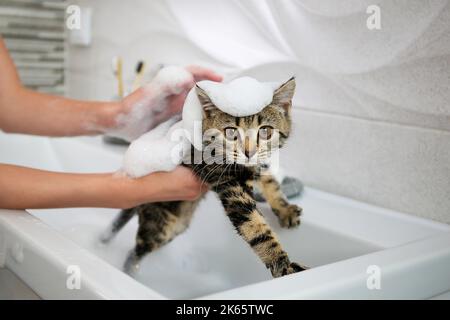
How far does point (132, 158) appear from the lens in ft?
2.82

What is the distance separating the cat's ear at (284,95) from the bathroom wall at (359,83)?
0.24 meters

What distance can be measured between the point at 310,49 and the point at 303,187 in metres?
0.28

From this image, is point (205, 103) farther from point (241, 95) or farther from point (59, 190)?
point (59, 190)

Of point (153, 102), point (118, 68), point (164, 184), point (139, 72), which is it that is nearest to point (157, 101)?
point (153, 102)

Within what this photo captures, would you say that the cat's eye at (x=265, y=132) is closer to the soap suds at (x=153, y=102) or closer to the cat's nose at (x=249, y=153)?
the cat's nose at (x=249, y=153)

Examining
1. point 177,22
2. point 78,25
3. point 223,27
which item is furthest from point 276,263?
point 78,25

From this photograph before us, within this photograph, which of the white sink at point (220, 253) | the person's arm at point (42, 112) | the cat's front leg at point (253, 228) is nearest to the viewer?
the white sink at point (220, 253)

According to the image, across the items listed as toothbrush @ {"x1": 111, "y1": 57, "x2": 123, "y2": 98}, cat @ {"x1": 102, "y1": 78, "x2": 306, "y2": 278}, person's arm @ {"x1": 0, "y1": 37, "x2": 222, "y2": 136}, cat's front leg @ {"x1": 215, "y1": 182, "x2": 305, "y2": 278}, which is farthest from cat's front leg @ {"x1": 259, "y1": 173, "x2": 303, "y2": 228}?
toothbrush @ {"x1": 111, "y1": 57, "x2": 123, "y2": 98}

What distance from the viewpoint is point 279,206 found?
0.92m

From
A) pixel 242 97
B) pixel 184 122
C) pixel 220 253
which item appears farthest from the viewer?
pixel 220 253

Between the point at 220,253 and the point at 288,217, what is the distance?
20cm

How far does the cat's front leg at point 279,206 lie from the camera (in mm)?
914

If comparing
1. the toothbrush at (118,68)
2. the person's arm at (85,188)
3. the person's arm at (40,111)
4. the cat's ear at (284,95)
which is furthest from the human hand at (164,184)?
the toothbrush at (118,68)
